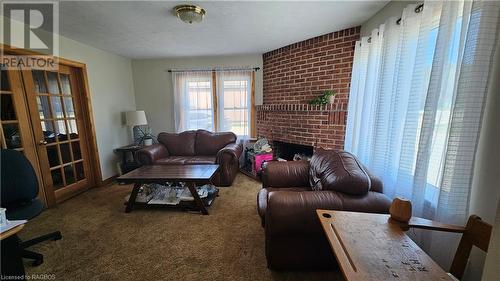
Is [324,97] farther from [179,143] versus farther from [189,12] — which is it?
[179,143]

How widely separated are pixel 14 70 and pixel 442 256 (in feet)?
14.0

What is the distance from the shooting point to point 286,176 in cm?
214

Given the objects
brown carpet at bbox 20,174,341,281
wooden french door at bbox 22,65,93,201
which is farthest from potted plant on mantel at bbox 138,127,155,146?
brown carpet at bbox 20,174,341,281

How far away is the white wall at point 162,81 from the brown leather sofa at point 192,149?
589mm

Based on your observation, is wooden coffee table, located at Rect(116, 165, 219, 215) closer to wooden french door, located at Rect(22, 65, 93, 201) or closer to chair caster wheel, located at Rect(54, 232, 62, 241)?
chair caster wheel, located at Rect(54, 232, 62, 241)

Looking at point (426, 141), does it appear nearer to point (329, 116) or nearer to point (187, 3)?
point (329, 116)

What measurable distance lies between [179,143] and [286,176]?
Result: 2.45 meters

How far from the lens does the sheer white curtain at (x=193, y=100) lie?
13.0 feet

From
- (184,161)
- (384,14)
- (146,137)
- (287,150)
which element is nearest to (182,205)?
(184,161)

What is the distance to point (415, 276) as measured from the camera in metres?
0.70

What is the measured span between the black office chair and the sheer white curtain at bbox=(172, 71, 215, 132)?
249 cm

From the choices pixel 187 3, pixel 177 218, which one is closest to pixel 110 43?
pixel 187 3

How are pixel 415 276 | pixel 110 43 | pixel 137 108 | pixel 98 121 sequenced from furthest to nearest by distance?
1. pixel 137 108
2. pixel 98 121
3. pixel 110 43
4. pixel 415 276

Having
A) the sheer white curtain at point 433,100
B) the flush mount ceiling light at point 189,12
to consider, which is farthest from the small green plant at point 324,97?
the flush mount ceiling light at point 189,12
